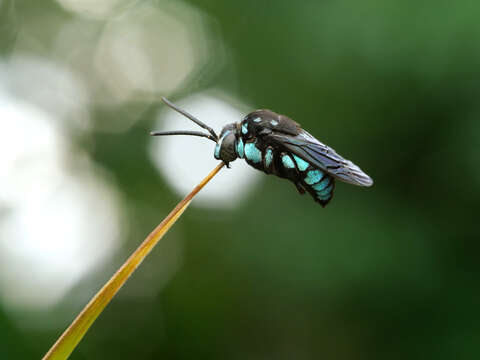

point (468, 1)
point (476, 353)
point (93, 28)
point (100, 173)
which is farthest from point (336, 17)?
point (93, 28)

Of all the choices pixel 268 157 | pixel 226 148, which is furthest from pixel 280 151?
pixel 226 148

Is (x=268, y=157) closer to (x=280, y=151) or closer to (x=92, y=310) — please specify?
(x=280, y=151)

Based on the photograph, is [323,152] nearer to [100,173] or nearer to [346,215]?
[346,215]

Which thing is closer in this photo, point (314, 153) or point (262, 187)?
point (314, 153)

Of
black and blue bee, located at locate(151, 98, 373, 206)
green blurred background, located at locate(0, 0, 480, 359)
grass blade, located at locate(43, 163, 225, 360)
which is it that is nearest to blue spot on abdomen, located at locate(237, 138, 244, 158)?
black and blue bee, located at locate(151, 98, 373, 206)

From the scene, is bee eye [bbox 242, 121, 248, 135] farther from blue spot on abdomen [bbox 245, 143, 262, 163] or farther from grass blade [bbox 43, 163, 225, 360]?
grass blade [bbox 43, 163, 225, 360]

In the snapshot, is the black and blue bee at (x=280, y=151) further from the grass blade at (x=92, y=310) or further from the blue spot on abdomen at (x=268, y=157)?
the grass blade at (x=92, y=310)

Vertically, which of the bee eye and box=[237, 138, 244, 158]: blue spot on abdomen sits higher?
the bee eye
